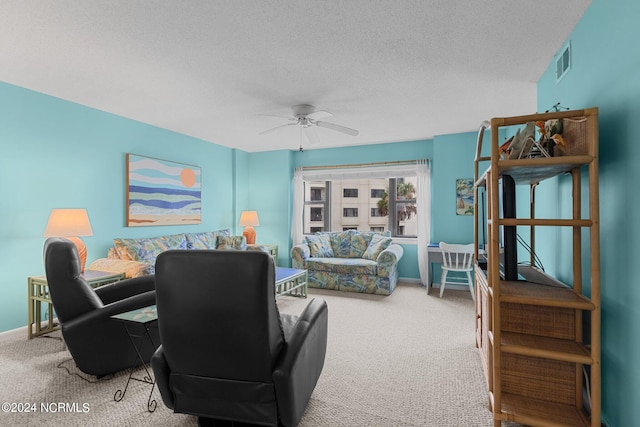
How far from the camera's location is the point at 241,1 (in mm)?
1901

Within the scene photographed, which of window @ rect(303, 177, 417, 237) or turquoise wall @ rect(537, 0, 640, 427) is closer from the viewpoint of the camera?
turquoise wall @ rect(537, 0, 640, 427)

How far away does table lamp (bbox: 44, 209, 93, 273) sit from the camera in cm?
308

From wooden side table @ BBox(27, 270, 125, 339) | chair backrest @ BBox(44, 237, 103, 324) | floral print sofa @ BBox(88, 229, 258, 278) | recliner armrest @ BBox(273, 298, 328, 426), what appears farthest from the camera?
floral print sofa @ BBox(88, 229, 258, 278)

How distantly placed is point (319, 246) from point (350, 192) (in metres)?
2.27

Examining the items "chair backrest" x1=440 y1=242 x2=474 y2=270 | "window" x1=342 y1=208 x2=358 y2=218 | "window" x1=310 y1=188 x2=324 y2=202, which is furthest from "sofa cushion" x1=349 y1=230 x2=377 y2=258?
"window" x1=342 y1=208 x2=358 y2=218

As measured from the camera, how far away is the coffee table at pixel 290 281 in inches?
156

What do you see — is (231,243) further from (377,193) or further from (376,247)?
(377,193)

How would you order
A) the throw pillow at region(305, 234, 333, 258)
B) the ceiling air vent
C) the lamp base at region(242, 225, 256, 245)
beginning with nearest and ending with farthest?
the ceiling air vent < the throw pillow at region(305, 234, 333, 258) < the lamp base at region(242, 225, 256, 245)

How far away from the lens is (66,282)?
7.00 ft

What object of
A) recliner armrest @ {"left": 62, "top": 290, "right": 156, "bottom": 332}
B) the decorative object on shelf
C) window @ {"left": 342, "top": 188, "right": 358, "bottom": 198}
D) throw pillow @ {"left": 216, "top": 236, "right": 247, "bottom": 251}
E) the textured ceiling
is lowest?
recliner armrest @ {"left": 62, "top": 290, "right": 156, "bottom": 332}

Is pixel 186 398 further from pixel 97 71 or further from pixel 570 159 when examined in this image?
pixel 97 71

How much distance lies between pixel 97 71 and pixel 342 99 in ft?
7.33

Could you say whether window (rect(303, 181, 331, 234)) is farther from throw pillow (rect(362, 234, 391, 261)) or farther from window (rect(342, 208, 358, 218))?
throw pillow (rect(362, 234, 391, 261))

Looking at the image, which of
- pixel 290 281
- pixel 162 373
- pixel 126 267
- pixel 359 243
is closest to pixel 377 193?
pixel 359 243
